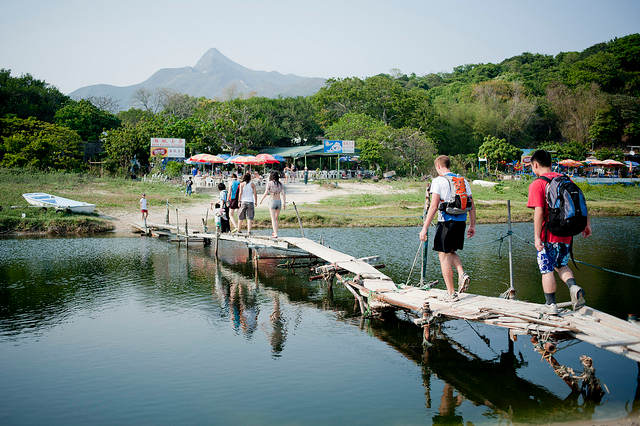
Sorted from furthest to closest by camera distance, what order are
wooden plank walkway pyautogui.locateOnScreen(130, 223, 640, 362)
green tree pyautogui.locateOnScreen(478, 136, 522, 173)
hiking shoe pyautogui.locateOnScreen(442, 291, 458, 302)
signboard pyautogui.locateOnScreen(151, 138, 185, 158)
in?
green tree pyautogui.locateOnScreen(478, 136, 522, 173), signboard pyautogui.locateOnScreen(151, 138, 185, 158), hiking shoe pyautogui.locateOnScreen(442, 291, 458, 302), wooden plank walkway pyautogui.locateOnScreen(130, 223, 640, 362)

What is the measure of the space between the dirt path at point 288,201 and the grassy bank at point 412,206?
39.8 inches

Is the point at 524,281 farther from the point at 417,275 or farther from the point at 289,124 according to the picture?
the point at 289,124

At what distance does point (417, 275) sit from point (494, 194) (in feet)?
76.9

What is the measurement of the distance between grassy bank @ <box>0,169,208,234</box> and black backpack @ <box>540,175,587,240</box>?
68.8ft

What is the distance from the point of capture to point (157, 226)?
21.3 metres

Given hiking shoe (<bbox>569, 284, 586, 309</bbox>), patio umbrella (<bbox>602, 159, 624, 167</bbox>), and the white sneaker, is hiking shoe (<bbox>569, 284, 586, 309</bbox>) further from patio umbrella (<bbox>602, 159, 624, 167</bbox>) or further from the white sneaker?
patio umbrella (<bbox>602, 159, 624, 167</bbox>)

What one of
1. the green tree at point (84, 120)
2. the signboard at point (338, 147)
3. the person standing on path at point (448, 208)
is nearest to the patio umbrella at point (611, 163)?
the signboard at point (338, 147)

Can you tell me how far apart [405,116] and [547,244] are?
184 feet

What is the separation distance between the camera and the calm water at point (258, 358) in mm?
6543

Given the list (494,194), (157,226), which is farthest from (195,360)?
(494,194)

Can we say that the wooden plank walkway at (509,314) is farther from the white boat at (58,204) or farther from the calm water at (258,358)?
the white boat at (58,204)

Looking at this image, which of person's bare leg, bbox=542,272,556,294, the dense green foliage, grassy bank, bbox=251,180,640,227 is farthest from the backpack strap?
the dense green foliage

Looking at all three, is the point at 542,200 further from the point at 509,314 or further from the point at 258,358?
the point at 258,358

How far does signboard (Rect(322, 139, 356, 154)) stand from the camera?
46062 millimetres
